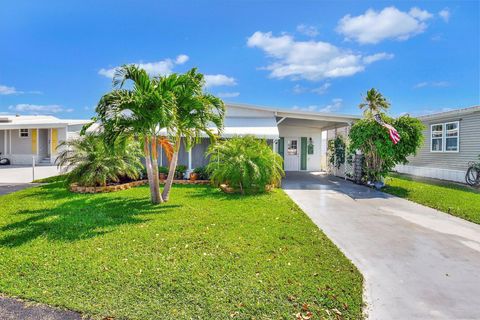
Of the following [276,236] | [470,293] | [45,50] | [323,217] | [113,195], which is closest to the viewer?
[470,293]

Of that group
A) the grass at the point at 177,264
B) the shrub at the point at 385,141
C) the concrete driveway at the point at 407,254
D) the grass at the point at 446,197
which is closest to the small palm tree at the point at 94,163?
the grass at the point at 177,264

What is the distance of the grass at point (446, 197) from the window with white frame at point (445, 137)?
3.27 meters

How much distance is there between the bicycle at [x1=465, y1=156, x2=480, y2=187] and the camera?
43.5 ft

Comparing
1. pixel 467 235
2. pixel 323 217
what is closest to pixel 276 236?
pixel 323 217

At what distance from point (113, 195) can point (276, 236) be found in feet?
22.7

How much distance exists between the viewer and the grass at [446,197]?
8323 millimetres

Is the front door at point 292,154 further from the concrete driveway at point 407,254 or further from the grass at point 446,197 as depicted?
the concrete driveway at point 407,254

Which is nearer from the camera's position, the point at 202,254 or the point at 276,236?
the point at 202,254

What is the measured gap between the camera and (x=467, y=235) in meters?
6.27

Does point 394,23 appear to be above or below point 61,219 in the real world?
above

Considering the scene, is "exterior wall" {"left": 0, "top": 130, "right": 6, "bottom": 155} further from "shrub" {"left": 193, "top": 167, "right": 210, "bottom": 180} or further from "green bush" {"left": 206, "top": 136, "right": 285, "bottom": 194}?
"green bush" {"left": 206, "top": 136, "right": 285, "bottom": 194}

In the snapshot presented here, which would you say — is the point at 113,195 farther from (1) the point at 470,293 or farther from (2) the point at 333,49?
(2) the point at 333,49

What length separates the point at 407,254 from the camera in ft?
16.9

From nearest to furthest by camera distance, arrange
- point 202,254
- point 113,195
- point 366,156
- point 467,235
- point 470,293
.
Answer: point 470,293 < point 202,254 < point 467,235 < point 113,195 < point 366,156
